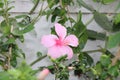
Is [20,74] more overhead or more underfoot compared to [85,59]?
more overhead

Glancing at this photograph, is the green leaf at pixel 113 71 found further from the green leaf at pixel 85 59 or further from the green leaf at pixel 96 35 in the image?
the green leaf at pixel 96 35

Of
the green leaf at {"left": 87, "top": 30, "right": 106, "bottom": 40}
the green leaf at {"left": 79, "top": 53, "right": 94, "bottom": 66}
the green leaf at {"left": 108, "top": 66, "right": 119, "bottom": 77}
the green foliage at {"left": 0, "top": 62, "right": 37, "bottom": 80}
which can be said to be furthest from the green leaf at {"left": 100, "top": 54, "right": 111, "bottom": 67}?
the green foliage at {"left": 0, "top": 62, "right": 37, "bottom": 80}

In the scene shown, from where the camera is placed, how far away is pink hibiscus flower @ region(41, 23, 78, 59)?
0.80m

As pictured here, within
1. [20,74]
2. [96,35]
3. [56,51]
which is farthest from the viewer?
[96,35]

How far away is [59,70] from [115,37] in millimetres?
192

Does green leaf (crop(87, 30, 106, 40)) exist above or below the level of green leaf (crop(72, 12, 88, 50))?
below

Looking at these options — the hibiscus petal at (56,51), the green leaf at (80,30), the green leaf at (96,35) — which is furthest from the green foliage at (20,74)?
the green leaf at (96,35)

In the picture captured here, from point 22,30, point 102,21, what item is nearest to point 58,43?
point 22,30

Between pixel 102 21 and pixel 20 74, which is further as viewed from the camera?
pixel 102 21

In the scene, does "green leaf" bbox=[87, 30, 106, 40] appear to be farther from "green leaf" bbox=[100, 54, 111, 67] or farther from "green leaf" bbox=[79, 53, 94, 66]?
"green leaf" bbox=[100, 54, 111, 67]

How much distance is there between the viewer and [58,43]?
0.82 m

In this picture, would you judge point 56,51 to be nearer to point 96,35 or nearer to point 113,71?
point 113,71

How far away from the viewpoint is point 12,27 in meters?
0.88

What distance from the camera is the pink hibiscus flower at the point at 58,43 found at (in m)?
0.80
